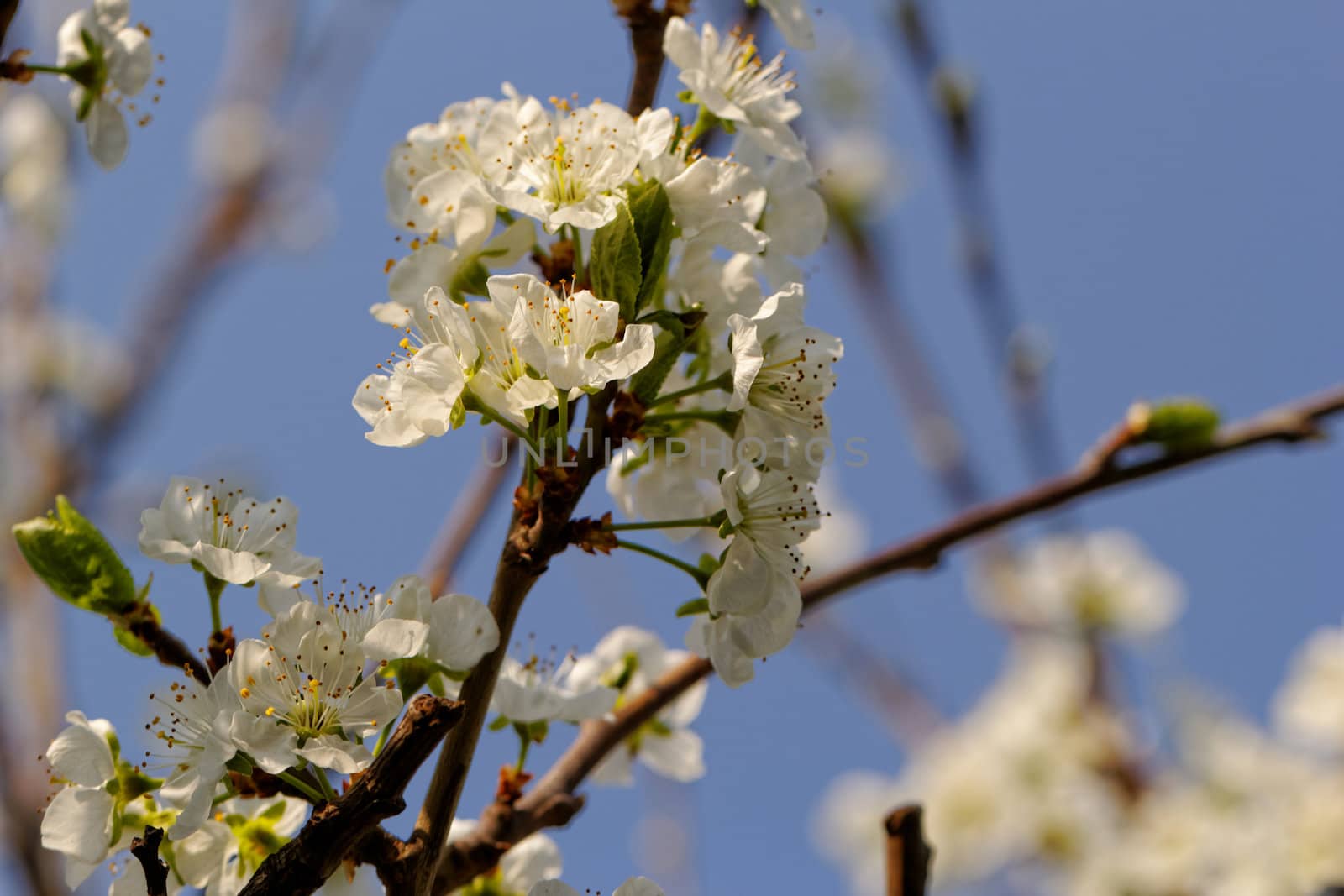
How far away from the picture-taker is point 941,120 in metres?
3.02

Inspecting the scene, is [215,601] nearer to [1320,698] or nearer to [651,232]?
[651,232]

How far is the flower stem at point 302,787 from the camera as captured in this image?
0.97m

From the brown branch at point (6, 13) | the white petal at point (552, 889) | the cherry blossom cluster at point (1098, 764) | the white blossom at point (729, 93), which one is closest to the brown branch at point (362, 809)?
the white petal at point (552, 889)

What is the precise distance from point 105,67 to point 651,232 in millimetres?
865

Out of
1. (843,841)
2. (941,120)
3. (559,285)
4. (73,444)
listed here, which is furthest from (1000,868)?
(559,285)

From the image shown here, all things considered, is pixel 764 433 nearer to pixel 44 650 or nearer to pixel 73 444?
pixel 44 650

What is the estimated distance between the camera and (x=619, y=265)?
103 centimetres

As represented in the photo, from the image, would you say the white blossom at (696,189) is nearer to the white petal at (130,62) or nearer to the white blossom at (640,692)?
the white blossom at (640,692)

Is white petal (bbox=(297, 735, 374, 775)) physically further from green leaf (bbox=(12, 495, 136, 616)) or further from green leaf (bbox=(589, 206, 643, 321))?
green leaf (bbox=(589, 206, 643, 321))

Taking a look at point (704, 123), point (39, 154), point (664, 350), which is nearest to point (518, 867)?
point (664, 350)

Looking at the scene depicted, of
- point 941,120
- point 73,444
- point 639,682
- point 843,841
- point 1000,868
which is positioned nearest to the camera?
point 639,682

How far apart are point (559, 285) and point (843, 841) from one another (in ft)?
15.9

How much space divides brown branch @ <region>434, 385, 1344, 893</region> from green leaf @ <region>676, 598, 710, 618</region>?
0.70ft

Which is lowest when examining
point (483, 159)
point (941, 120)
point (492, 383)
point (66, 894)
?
point (66, 894)
